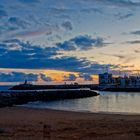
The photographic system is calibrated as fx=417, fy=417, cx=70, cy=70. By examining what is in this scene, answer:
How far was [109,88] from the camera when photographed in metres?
192

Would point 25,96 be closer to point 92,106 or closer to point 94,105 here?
point 94,105

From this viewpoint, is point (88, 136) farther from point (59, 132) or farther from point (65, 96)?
point (65, 96)

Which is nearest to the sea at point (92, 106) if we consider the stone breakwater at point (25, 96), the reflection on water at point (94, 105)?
the reflection on water at point (94, 105)

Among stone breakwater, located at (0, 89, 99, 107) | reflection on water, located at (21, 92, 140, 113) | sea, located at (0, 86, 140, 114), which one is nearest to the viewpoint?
sea, located at (0, 86, 140, 114)

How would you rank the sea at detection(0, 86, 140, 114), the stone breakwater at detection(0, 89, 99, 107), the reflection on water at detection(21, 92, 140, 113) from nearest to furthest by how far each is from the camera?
1. the sea at detection(0, 86, 140, 114)
2. the reflection on water at detection(21, 92, 140, 113)
3. the stone breakwater at detection(0, 89, 99, 107)

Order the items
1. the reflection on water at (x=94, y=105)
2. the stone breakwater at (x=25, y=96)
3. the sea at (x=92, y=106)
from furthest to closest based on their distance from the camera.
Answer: the stone breakwater at (x=25, y=96) < the reflection on water at (x=94, y=105) < the sea at (x=92, y=106)

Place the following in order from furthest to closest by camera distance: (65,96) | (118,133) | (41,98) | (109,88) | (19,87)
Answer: (109,88) → (19,87) → (65,96) → (41,98) → (118,133)

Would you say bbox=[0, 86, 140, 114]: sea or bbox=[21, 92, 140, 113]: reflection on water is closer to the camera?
bbox=[0, 86, 140, 114]: sea

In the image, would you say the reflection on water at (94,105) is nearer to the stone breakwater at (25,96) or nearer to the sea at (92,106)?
the sea at (92,106)

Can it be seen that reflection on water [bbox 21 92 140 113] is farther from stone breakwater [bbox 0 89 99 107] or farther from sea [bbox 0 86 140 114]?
stone breakwater [bbox 0 89 99 107]

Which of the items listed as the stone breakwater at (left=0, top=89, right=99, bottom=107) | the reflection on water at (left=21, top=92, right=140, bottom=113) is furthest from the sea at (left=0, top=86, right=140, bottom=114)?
the stone breakwater at (left=0, top=89, right=99, bottom=107)

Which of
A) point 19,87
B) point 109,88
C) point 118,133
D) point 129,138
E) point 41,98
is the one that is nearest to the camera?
point 129,138

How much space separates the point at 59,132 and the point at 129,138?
374 centimetres

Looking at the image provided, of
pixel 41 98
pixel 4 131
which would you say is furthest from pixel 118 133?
pixel 41 98
